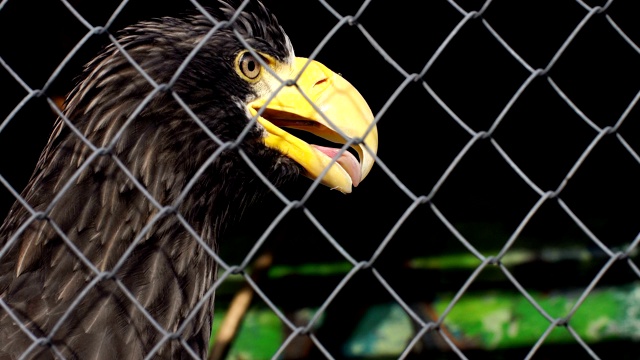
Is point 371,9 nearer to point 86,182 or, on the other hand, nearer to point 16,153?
point 16,153

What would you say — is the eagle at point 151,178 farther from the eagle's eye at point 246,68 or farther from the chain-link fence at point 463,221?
the chain-link fence at point 463,221

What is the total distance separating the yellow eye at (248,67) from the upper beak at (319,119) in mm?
85

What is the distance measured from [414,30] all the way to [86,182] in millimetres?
2904

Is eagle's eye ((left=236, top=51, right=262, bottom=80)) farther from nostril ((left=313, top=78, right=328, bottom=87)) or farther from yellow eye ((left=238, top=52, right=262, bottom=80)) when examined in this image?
nostril ((left=313, top=78, right=328, bottom=87))

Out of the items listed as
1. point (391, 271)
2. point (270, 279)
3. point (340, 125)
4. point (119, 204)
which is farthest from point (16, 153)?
point (340, 125)

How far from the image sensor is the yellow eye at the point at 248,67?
2.59 meters

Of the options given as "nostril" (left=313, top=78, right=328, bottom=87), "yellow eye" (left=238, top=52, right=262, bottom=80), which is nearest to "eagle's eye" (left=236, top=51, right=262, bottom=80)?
"yellow eye" (left=238, top=52, right=262, bottom=80)

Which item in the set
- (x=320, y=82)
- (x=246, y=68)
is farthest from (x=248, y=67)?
(x=320, y=82)

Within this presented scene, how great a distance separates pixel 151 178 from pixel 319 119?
56 centimetres

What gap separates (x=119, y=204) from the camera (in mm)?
2354

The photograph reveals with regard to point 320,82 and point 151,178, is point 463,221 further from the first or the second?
point 151,178

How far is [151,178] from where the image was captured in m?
2.43

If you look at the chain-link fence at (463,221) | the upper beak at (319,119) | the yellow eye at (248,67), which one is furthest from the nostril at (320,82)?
the chain-link fence at (463,221)

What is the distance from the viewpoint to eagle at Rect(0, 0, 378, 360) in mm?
2238
